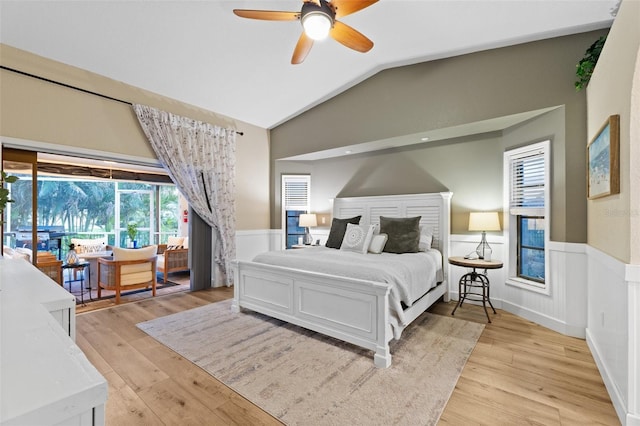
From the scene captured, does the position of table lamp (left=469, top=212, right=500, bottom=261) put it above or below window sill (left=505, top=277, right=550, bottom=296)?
above

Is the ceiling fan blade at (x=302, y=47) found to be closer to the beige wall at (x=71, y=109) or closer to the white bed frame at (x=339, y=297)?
the white bed frame at (x=339, y=297)

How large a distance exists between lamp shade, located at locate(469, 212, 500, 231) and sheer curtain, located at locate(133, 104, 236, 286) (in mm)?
3787

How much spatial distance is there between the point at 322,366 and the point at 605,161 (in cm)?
273

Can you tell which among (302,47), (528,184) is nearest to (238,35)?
(302,47)

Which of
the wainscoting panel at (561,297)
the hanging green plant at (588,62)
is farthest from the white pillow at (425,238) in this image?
the hanging green plant at (588,62)

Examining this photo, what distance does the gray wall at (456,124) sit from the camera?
3104mm

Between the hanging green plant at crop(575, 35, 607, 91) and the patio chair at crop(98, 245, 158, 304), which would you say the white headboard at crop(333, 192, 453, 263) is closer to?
the hanging green plant at crop(575, 35, 607, 91)

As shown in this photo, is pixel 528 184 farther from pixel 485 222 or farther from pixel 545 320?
pixel 545 320

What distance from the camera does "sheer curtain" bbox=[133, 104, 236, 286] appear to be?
14.0ft

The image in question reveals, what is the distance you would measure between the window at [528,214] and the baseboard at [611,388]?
0.82 m

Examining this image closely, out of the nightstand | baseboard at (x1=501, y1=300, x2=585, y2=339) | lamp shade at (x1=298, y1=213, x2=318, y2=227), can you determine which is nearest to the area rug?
the nightstand

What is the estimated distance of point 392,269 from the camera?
285 cm

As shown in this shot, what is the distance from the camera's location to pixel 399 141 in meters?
4.49

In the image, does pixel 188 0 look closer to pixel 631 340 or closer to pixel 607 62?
pixel 607 62
